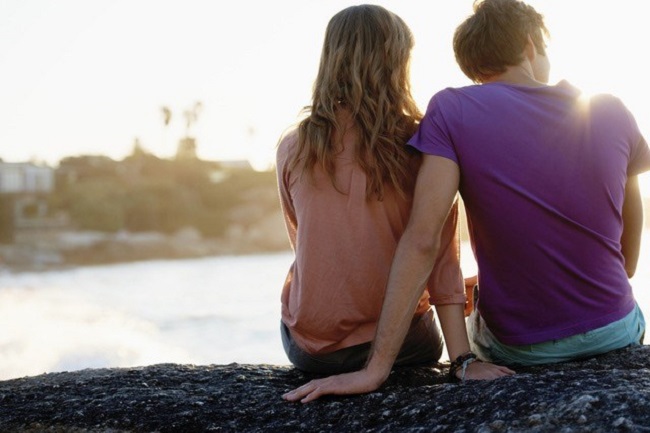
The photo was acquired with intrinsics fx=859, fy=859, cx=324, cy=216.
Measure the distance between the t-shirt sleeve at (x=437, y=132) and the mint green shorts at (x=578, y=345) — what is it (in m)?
0.57

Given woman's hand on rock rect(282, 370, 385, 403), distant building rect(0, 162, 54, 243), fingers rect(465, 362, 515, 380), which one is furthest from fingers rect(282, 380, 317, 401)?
distant building rect(0, 162, 54, 243)

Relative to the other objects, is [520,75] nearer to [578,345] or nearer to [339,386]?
[578,345]

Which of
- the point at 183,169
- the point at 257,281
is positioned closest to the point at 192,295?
the point at 257,281

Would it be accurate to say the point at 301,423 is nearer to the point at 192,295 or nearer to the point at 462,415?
the point at 462,415

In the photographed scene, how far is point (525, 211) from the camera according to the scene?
7.37 feet

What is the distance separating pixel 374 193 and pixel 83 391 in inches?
40.4

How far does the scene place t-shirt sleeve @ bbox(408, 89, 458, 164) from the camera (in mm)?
2242

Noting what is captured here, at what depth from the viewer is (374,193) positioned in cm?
244

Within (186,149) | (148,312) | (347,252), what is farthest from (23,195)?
(347,252)

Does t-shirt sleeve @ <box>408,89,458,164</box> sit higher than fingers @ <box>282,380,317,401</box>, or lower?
higher

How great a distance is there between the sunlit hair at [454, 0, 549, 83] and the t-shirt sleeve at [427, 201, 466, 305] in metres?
0.44

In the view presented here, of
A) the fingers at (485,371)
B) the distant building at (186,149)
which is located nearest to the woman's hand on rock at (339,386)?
the fingers at (485,371)

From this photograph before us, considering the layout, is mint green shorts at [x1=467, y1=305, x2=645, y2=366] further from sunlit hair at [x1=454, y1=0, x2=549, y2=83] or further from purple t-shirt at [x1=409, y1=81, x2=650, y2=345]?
sunlit hair at [x1=454, y1=0, x2=549, y2=83]

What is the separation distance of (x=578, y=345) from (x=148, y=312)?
30144mm
